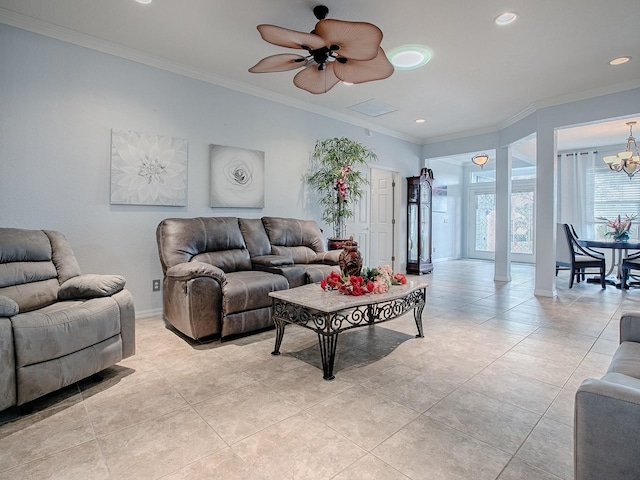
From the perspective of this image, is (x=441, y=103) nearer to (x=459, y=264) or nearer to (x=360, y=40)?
(x=360, y=40)

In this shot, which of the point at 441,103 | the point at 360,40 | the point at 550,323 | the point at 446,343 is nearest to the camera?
the point at 360,40

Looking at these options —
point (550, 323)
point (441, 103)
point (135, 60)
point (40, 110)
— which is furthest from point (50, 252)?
point (441, 103)

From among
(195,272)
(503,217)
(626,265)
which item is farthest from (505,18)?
(626,265)

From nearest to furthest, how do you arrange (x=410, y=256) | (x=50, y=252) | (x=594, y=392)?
(x=594, y=392), (x=50, y=252), (x=410, y=256)

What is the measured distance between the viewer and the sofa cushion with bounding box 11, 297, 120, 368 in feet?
5.90

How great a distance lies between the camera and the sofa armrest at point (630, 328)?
5.70 ft

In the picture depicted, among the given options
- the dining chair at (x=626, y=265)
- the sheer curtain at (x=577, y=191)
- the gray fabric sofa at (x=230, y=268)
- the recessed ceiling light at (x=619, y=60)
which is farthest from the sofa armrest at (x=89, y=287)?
the sheer curtain at (x=577, y=191)

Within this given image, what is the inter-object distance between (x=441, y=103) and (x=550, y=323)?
131 inches

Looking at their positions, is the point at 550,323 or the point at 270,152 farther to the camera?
the point at 270,152

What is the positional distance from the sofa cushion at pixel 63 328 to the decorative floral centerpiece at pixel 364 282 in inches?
60.6

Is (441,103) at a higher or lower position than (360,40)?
→ higher

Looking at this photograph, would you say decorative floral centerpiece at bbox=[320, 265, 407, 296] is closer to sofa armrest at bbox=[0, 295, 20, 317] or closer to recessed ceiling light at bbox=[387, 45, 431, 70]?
sofa armrest at bbox=[0, 295, 20, 317]

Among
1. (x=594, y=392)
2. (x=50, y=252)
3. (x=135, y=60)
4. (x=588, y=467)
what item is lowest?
(x=588, y=467)

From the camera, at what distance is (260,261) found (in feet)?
12.3
